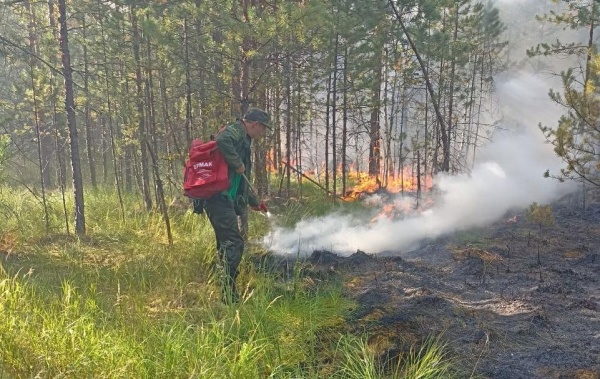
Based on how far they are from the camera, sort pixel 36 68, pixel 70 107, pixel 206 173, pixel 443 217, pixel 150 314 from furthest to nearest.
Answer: pixel 36 68, pixel 443 217, pixel 70 107, pixel 206 173, pixel 150 314

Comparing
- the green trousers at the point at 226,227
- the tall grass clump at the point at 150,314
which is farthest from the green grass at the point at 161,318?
the green trousers at the point at 226,227

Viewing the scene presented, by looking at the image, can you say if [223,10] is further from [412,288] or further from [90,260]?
[412,288]

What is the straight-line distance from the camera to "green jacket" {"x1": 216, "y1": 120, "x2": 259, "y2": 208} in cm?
449

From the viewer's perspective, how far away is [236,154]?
453 centimetres

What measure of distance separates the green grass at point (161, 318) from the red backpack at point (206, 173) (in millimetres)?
954

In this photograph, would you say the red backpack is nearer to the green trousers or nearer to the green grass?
the green trousers

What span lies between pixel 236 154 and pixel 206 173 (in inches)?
14.0

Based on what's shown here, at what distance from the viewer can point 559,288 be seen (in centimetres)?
482

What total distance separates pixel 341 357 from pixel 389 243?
448 centimetres

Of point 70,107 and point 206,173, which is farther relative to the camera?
point 70,107

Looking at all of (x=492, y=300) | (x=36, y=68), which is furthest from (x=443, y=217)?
(x=36, y=68)

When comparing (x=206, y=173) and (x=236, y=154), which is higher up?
(x=236, y=154)

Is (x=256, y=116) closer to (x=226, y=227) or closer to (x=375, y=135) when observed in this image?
(x=226, y=227)

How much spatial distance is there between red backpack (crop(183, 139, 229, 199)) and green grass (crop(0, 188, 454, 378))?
95 cm
